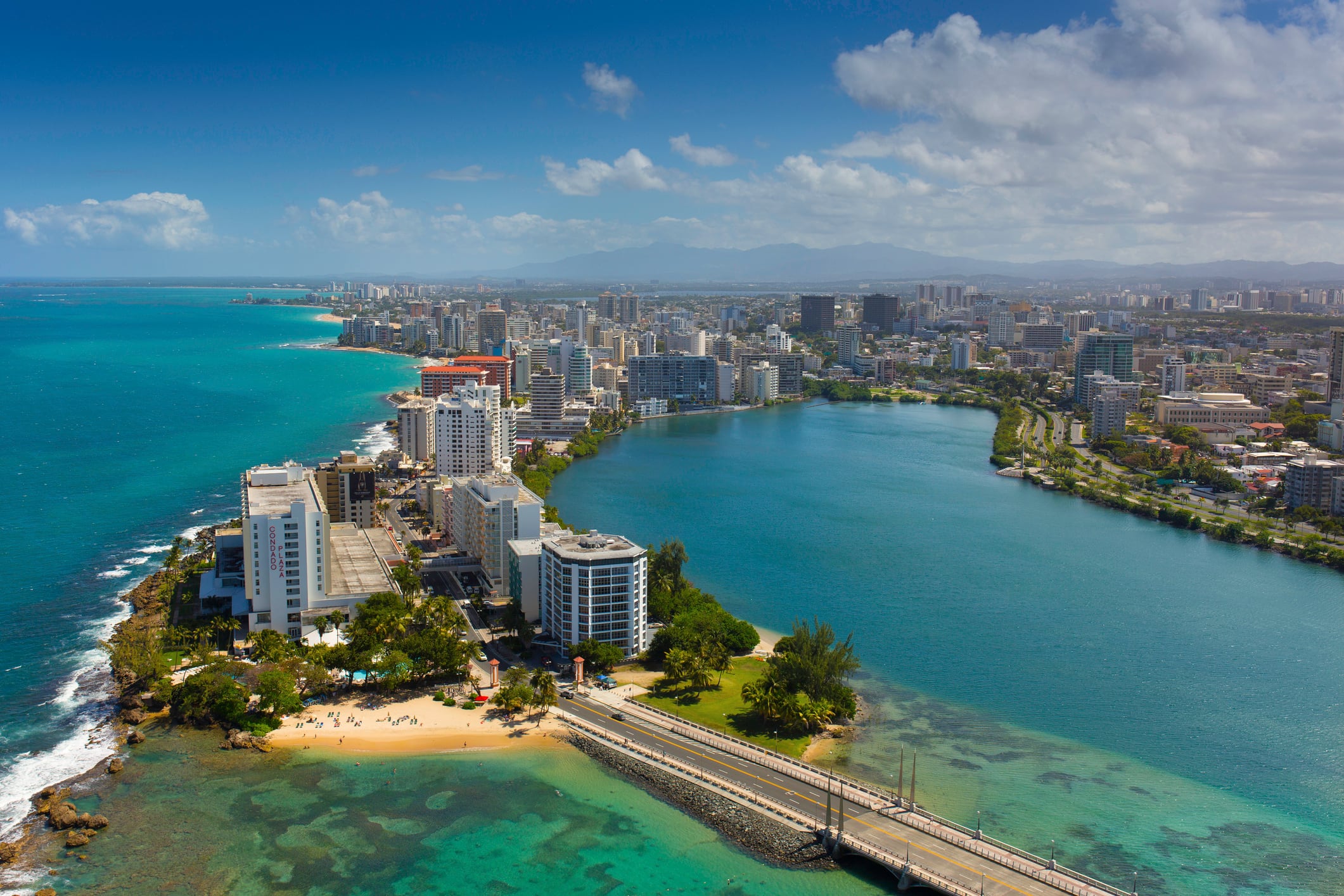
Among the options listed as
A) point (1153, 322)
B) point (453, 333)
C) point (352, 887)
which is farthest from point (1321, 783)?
point (1153, 322)

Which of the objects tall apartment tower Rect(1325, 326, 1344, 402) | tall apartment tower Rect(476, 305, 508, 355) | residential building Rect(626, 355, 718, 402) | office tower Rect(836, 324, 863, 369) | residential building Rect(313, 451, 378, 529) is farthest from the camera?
tall apartment tower Rect(476, 305, 508, 355)

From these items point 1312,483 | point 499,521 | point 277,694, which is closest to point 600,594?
point 499,521

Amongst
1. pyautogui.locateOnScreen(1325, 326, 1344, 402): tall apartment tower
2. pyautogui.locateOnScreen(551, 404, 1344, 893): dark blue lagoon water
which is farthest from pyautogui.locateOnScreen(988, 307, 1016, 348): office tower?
pyautogui.locateOnScreen(551, 404, 1344, 893): dark blue lagoon water

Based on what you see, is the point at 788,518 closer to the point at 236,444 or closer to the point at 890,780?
the point at 890,780

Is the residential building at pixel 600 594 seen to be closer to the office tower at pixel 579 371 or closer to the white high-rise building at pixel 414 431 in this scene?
the white high-rise building at pixel 414 431

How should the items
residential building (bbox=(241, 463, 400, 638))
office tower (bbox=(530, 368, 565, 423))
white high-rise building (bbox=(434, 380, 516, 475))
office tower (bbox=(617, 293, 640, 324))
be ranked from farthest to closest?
1. office tower (bbox=(617, 293, 640, 324))
2. office tower (bbox=(530, 368, 565, 423))
3. white high-rise building (bbox=(434, 380, 516, 475))
4. residential building (bbox=(241, 463, 400, 638))

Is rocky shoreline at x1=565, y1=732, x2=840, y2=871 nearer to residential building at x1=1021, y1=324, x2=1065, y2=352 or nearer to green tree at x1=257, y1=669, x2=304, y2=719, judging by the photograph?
green tree at x1=257, y1=669, x2=304, y2=719

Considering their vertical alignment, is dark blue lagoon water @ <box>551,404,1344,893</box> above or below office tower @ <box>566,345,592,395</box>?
below

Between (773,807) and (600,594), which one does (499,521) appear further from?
(773,807)

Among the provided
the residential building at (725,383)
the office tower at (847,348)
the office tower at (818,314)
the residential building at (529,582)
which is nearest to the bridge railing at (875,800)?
the residential building at (529,582)
